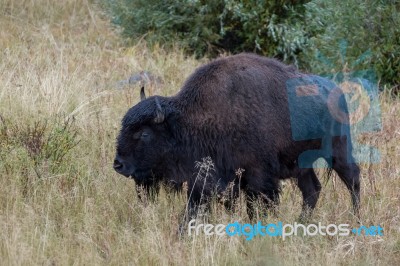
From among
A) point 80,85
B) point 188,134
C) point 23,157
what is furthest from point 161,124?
point 80,85

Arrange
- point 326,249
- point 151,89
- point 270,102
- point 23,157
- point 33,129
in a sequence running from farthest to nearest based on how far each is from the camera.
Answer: point 151,89 < point 33,129 < point 23,157 < point 270,102 < point 326,249

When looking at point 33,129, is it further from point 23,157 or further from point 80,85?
point 80,85

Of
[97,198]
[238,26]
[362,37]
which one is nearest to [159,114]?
[97,198]

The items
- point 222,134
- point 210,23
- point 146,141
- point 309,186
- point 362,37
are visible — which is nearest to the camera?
point 222,134

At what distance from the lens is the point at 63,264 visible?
623cm

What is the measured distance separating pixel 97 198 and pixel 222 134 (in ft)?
4.49

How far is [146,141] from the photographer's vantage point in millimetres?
7637

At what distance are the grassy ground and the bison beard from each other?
0.90ft

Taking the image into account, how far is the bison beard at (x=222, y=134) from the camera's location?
7.47 metres

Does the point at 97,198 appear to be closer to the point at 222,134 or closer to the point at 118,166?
the point at 118,166

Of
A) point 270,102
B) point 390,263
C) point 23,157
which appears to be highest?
point 270,102

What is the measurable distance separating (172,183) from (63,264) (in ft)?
5.96

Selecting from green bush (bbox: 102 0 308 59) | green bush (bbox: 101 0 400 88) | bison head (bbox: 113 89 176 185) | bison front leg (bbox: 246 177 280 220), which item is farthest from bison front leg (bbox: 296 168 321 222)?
green bush (bbox: 102 0 308 59)

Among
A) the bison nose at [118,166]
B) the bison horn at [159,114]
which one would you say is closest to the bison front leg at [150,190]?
the bison nose at [118,166]
